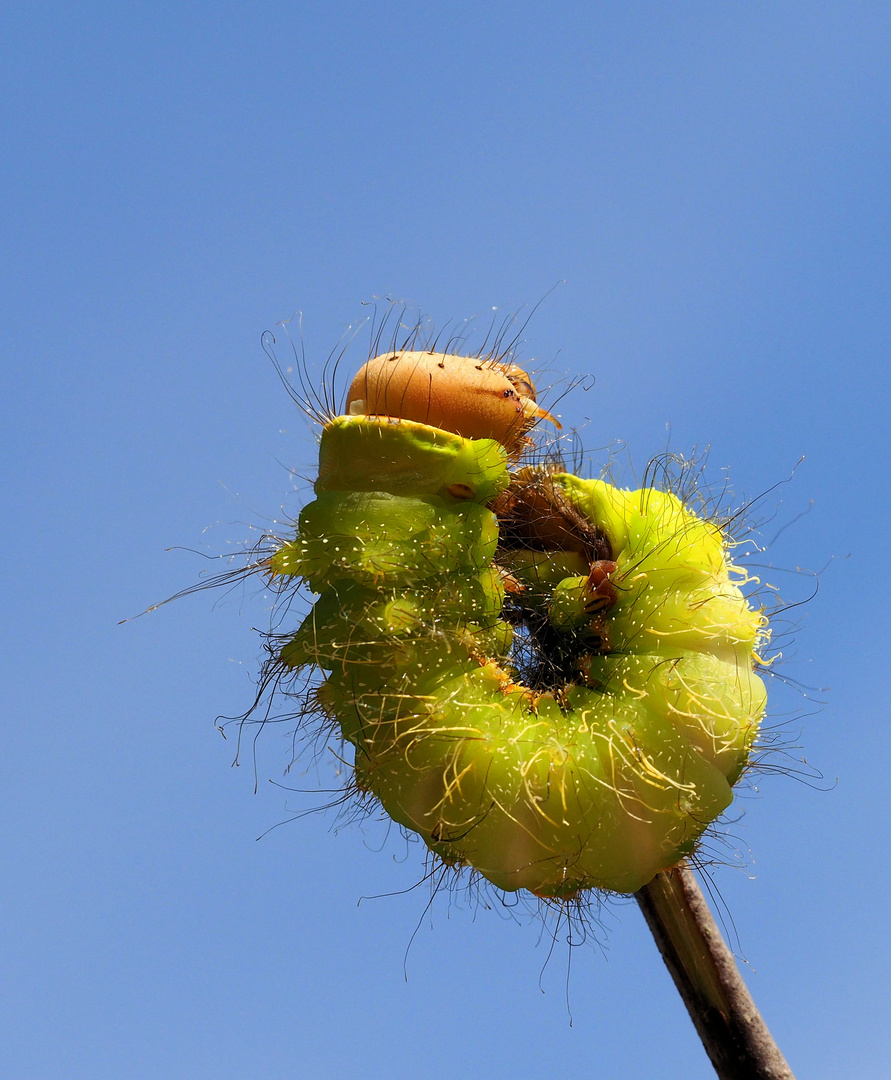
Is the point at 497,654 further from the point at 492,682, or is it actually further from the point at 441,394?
the point at 441,394

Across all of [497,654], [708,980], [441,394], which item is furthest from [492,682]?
[708,980]

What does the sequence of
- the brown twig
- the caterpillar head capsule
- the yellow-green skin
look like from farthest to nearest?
the brown twig < the caterpillar head capsule < the yellow-green skin

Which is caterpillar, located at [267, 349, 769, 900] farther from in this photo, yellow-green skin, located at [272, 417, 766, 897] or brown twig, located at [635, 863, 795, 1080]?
brown twig, located at [635, 863, 795, 1080]

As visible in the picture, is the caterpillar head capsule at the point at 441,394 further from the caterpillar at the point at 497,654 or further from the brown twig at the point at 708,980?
the brown twig at the point at 708,980

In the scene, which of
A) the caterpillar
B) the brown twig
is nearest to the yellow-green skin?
the caterpillar

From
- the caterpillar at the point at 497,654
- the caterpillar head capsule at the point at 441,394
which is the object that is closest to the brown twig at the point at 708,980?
the caterpillar at the point at 497,654

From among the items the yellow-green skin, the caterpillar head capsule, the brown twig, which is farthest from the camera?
the brown twig
